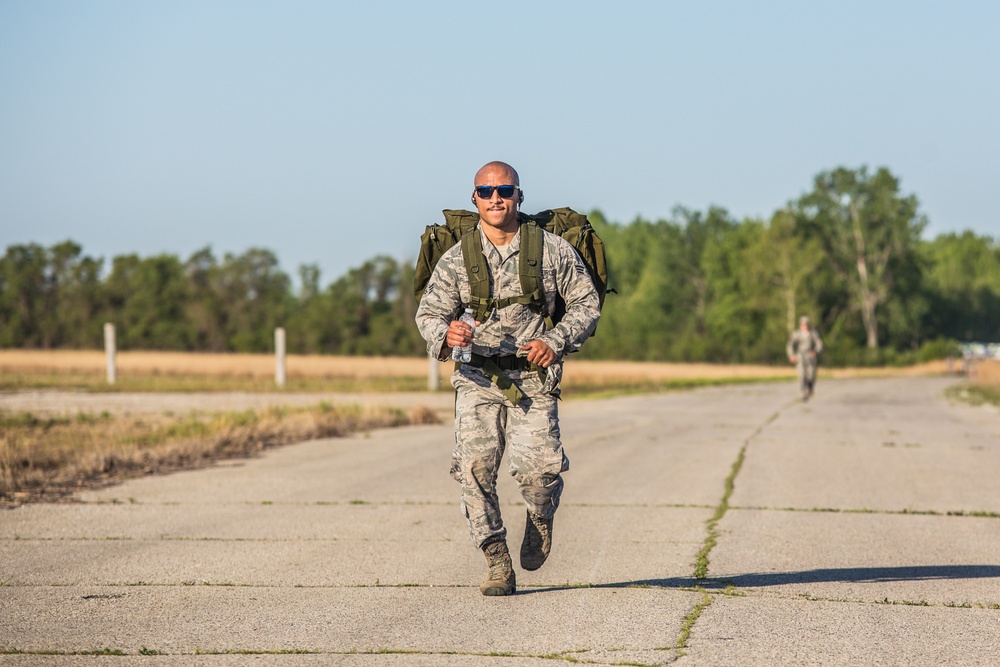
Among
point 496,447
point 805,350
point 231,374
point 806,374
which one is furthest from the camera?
point 231,374

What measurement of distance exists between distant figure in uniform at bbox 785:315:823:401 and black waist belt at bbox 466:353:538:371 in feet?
70.7

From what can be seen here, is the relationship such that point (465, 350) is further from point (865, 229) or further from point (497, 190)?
point (865, 229)

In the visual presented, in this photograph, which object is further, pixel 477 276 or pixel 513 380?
pixel 513 380

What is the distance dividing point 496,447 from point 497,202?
3.99 ft

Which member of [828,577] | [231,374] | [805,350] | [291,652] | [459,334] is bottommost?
[828,577]

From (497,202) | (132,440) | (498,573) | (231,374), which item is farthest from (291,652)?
(231,374)

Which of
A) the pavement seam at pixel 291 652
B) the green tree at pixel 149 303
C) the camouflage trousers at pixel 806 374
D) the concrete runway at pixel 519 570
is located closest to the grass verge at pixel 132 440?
the concrete runway at pixel 519 570

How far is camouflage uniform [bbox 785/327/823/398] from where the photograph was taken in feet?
92.0

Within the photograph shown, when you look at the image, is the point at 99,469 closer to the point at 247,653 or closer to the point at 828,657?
the point at 247,653

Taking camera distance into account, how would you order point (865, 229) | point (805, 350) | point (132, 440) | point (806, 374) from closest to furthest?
point (132, 440) < point (805, 350) < point (806, 374) < point (865, 229)

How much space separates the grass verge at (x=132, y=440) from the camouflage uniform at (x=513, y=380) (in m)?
5.43

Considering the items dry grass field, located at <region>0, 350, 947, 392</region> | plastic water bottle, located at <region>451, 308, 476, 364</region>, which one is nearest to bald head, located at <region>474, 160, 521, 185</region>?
plastic water bottle, located at <region>451, 308, 476, 364</region>

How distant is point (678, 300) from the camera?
12150cm

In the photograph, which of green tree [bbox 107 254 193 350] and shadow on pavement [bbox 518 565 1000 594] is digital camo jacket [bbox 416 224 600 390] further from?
green tree [bbox 107 254 193 350]
